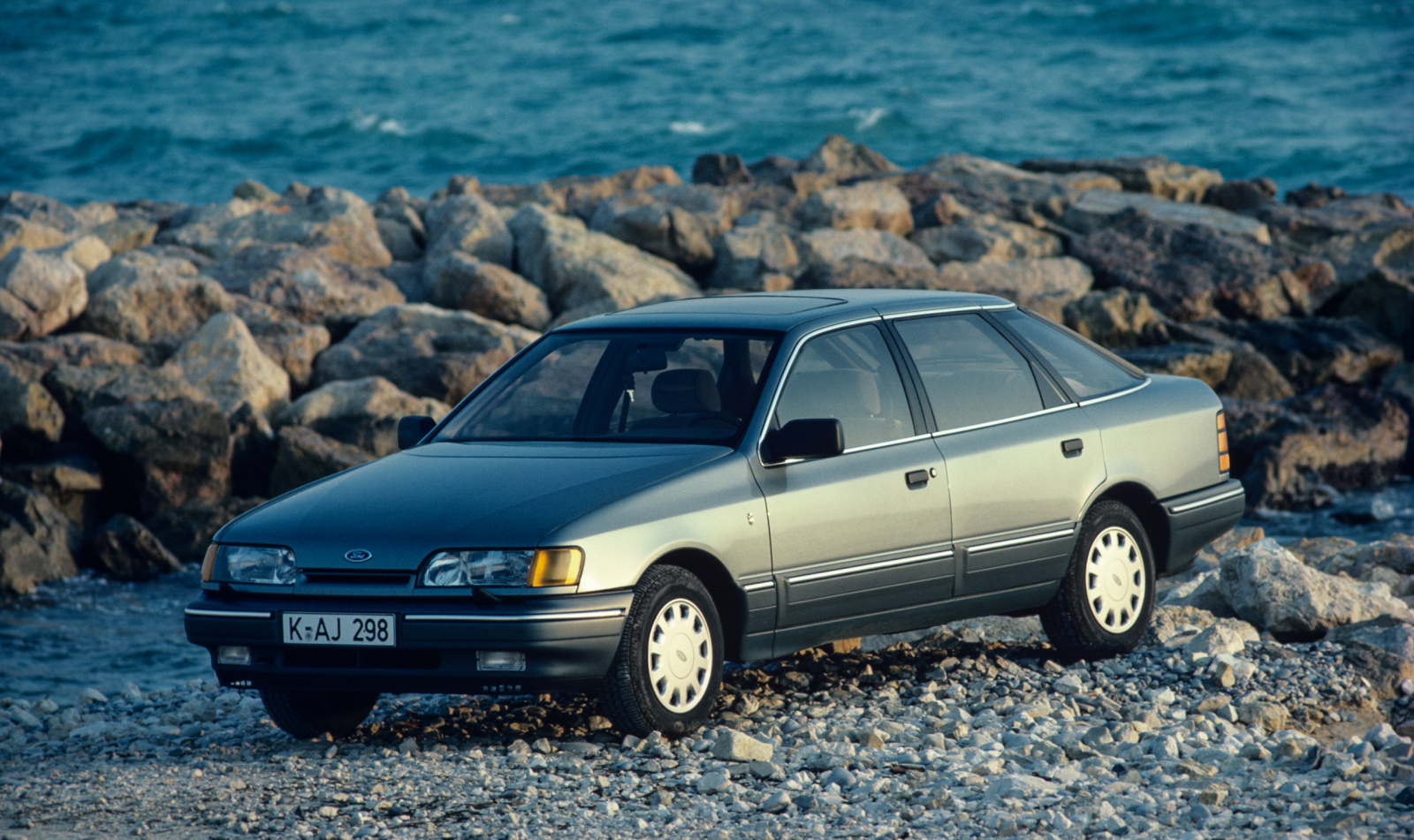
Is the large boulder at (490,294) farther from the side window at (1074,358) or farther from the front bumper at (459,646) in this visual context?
the front bumper at (459,646)

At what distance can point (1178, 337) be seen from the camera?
18.7 m

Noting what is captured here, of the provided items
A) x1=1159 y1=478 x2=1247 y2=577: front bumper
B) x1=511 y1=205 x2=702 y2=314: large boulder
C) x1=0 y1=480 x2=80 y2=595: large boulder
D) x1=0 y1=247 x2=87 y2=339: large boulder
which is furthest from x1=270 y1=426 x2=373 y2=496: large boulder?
x1=1159 y1=478 x2=1247 y2=577: front bumper

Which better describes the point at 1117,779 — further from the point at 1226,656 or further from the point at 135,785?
the point at 135,785

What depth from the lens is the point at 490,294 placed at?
18.5 m

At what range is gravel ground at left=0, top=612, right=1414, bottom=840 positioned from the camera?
488 centimetres

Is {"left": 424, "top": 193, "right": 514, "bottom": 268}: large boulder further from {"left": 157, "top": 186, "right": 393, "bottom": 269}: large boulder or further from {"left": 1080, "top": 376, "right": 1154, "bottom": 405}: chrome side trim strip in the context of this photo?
{"left": 1080, "top": 376, "right": 1154, "bottom": 405}: chrome side trim strip

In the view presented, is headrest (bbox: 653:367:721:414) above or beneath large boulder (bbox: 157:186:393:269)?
beneath

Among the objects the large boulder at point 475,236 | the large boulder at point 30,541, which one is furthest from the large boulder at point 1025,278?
the large boulder at point 30,541

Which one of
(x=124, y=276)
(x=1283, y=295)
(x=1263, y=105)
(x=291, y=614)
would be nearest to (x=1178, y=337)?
(x=1283, y=295)

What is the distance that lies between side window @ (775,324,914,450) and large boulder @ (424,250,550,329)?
12.0 meters

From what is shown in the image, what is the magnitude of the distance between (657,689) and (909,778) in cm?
97

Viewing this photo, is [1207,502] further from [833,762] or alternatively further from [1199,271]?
[1199,271]

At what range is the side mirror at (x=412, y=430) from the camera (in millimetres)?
6777

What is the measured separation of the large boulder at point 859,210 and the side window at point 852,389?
1551 cm
